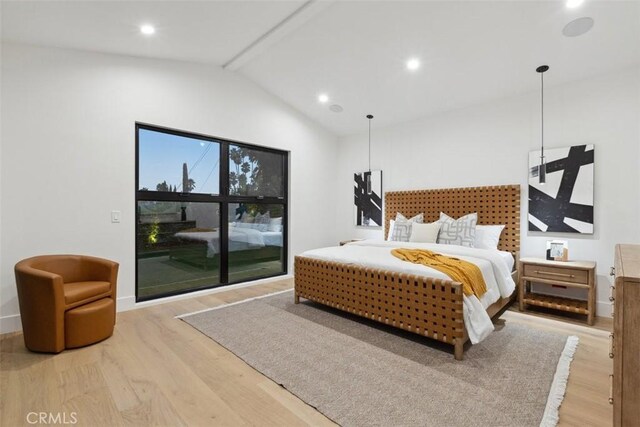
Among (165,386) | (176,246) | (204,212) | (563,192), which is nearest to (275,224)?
(204,212)

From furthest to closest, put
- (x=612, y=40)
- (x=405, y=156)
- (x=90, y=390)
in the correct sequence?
(x=405, y=156)
(x=612, y=40)
(x=90, y=390)

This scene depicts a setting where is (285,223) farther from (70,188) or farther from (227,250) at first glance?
(70,188)

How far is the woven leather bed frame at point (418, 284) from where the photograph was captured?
2.34 meters

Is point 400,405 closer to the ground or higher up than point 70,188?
closer to the ground

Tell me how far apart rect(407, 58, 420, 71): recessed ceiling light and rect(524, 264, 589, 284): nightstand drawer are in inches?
99.9

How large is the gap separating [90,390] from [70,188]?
211 cm

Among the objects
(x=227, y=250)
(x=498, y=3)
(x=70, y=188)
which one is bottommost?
(x=227, y=250)

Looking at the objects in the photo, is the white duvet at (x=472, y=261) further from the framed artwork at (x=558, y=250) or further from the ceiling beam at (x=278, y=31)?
the ceiling beam at (x=278, y=31)

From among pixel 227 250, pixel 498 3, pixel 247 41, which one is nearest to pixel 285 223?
pixel 227 250

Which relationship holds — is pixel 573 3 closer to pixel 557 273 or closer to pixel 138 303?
pixel 557 273

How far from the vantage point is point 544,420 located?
1.62 m

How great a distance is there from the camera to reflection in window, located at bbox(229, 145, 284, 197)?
4.50 metres

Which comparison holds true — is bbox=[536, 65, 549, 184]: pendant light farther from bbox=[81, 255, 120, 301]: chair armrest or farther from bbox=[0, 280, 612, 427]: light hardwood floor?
bbox=[81, 255, 120, 301]: chair armrest

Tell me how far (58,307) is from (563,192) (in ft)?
16.3
